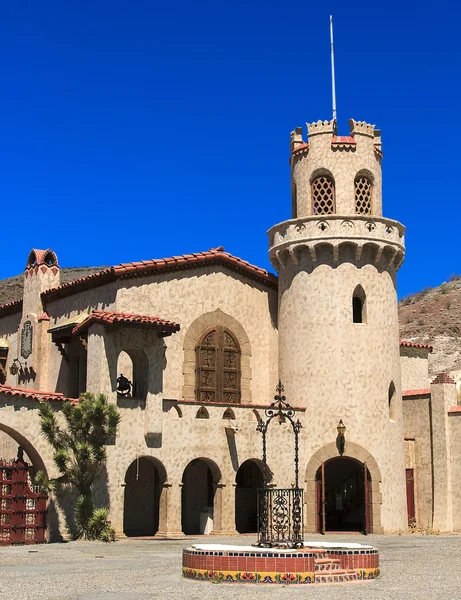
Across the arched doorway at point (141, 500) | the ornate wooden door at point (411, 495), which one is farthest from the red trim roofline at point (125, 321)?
the ornate wooden door at point (411, 495)

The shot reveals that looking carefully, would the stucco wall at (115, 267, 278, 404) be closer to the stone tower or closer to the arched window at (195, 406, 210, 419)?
the stone tower

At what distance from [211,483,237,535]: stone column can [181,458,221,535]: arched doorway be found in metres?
1.23

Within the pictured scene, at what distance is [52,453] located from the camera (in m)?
22.9

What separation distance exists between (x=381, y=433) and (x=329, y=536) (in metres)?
3.75

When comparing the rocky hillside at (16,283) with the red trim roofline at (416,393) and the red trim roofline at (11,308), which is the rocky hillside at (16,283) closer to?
the red trim roofline at (11,308)

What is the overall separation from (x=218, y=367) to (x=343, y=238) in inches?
225

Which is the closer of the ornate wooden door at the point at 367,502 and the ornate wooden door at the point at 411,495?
the ornate wooden door at the point at 367,502

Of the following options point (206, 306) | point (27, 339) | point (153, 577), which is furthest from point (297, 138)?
point (153, 577)

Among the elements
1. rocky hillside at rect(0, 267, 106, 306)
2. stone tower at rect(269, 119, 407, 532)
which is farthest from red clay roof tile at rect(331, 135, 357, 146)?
rocky hillside at rect(0, 267, 106, 306)

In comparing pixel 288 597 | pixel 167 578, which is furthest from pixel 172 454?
pixel 288 597

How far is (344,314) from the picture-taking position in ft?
91.0

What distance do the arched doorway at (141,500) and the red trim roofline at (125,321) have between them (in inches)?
180

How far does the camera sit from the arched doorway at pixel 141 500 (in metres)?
26.7

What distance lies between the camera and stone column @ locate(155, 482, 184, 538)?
24612 millimetres
